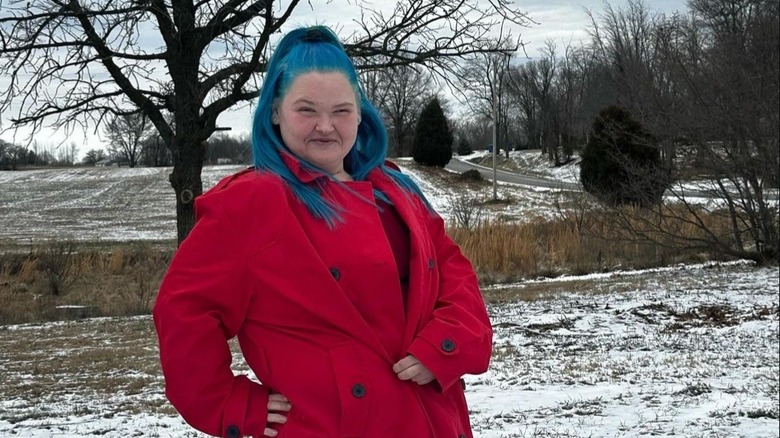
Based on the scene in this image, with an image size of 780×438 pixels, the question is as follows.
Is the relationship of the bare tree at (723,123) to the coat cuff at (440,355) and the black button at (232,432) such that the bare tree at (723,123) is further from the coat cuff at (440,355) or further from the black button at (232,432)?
the black button at (232,432)

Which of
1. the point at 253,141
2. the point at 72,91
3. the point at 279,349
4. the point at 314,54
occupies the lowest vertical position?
the point at 279,349

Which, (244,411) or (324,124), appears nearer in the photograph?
(244,411)

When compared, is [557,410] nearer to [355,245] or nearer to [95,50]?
[355,245]

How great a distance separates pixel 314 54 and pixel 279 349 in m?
0.75

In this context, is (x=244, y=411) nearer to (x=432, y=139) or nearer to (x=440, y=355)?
(x=440, y=355)

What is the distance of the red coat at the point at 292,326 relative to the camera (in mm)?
1806

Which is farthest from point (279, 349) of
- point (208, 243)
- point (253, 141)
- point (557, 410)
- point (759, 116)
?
point (759, 116)

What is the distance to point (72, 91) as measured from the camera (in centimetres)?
901

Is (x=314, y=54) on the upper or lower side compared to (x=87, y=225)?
upper

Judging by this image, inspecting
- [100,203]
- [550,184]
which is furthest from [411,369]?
[550,184]

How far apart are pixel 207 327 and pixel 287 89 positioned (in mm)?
641

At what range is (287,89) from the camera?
6.69 feet

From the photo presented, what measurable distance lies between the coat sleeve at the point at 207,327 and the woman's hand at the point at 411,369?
0.32m

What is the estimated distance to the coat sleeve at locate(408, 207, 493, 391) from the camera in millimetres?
1894
